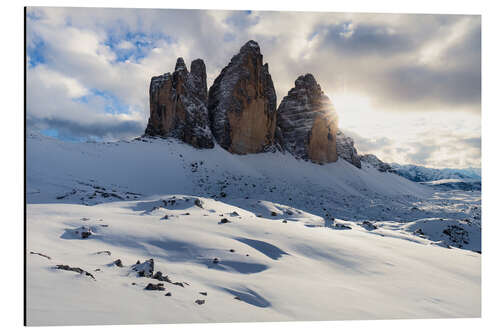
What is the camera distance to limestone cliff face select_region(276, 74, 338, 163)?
112ft

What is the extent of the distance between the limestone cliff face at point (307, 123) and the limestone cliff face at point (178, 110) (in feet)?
36.0

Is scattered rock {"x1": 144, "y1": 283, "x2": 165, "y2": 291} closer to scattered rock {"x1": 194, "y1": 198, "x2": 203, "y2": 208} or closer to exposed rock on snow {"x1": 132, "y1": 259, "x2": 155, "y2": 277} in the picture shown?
exposed rock on snow {"x1": 132, "y1": 259, "x2": 155, "y2": 277}

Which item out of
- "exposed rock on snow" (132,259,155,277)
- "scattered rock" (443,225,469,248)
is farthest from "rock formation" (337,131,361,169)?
"exposed rock on snow" (132,259,155,277)

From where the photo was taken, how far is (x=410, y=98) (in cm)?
759

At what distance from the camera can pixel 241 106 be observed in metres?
29.1

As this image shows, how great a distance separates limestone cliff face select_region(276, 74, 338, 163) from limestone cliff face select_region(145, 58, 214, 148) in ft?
36.0

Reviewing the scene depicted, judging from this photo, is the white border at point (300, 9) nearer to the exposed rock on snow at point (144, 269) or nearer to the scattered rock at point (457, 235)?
the exposed rock on snow at point (144, 269)

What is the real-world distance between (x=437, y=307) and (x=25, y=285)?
5.54 m

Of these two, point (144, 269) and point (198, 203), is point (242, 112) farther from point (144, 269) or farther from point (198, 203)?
point (144, 269)

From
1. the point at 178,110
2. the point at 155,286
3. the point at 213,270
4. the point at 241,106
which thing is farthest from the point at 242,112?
the point at 155,286

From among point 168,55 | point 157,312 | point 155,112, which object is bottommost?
point 157,312

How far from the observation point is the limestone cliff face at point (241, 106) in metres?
28.5
